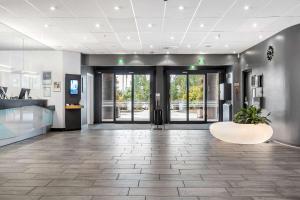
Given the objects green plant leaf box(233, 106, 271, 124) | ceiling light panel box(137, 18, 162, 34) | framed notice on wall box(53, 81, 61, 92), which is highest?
ceiling light panel box(137, 18, 162, 34)

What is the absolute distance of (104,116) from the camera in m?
15.3

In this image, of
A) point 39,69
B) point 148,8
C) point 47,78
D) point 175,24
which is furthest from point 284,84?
point 39,69

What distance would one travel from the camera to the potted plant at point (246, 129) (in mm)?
7961

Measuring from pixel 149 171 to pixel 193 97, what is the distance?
10.1m

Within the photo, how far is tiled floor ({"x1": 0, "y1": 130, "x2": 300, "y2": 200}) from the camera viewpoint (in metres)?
4.11

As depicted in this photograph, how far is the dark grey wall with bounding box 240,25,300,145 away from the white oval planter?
0.68 meters

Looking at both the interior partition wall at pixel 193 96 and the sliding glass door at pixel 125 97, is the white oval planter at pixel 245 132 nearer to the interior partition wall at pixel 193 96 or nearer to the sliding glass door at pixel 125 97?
the interior partition wall at pixel 193 96

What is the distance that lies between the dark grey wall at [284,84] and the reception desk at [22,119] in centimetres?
785

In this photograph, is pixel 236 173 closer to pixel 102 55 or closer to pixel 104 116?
pixel 102 55

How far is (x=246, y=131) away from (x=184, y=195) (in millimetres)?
4528

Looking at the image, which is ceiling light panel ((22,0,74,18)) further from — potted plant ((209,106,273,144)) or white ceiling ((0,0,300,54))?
potted plant ((209,106,273,144))

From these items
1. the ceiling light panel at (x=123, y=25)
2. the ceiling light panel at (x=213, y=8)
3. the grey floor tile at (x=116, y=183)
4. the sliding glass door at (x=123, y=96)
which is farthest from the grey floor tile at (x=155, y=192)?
the sliding glass door at (x=123, y=96)

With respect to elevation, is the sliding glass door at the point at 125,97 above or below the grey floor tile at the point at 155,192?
above

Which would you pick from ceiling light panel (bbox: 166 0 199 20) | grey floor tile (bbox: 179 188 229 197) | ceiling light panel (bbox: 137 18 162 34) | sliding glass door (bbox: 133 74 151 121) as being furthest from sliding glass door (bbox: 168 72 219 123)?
grey floor tile (bbox: 179 188 229 197)
